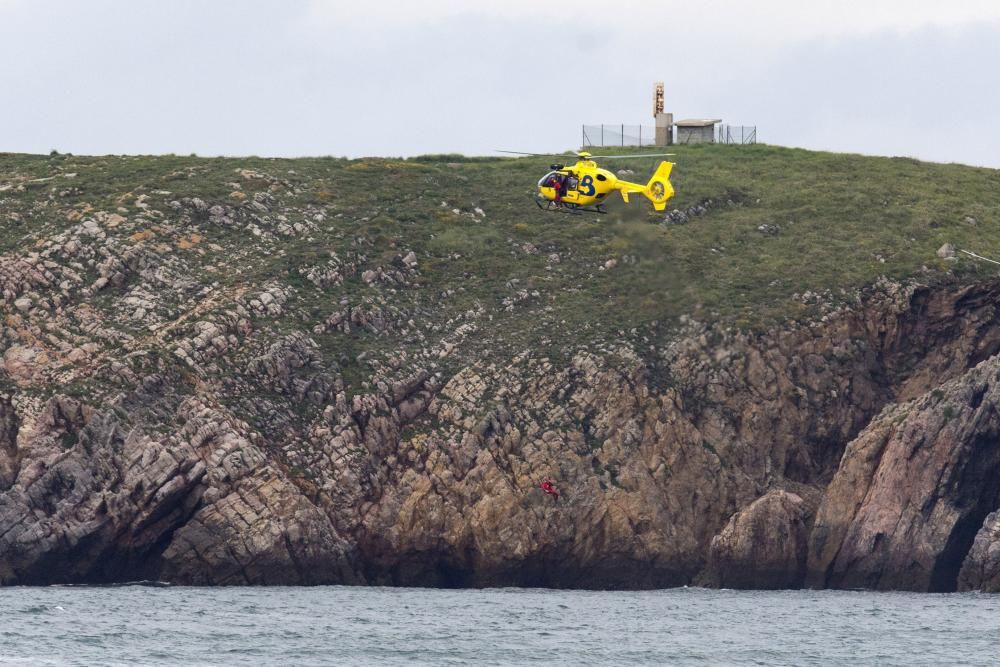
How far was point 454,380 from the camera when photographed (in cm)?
10531

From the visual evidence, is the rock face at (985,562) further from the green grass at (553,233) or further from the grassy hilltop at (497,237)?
the grassy hilltop at (497,237)

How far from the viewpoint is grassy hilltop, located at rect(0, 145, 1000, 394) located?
111062 mm

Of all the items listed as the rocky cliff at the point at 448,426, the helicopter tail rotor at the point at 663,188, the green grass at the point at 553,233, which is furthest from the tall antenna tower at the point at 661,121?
the helicopter tail rotor at the point at 663,188

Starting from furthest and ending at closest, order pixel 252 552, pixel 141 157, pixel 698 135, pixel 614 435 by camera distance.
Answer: pixel 698 135
pixel 141 157
pixel 614 435
pixel 252 552

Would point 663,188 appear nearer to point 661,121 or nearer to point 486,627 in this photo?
point 486,627

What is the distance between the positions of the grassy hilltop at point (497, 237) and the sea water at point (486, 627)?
18.7 m

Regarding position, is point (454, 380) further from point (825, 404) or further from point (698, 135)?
point (698, 135)

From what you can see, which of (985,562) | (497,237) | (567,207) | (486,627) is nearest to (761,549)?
(985,562)

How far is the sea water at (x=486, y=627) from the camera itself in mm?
72500

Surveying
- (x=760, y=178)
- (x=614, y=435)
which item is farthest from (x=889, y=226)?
(x=614, y=435)

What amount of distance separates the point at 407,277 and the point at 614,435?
18.2 metres

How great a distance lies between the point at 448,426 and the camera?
102 meters

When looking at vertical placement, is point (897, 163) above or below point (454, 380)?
above

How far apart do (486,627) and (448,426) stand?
22.1 metres
